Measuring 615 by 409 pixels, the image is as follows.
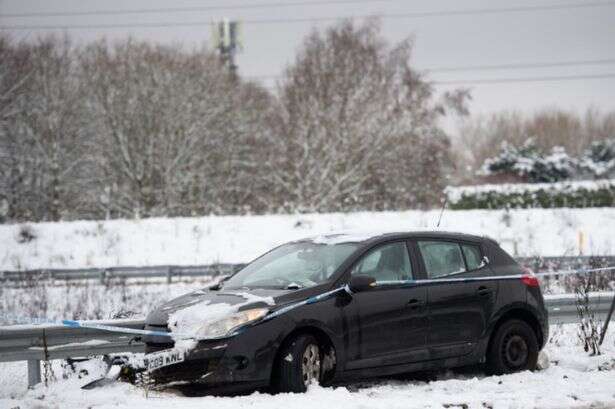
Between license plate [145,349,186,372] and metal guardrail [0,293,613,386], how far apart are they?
118cm

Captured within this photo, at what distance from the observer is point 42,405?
7.26 metres

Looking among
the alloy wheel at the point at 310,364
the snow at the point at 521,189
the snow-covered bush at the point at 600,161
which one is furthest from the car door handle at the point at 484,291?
the snow-covered bush at the point at 600,161

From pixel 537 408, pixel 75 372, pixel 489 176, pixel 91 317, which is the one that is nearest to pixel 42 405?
pixel 75 372

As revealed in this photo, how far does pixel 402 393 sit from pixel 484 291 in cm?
166

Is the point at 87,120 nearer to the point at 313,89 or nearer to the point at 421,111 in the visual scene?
the point at 313,89

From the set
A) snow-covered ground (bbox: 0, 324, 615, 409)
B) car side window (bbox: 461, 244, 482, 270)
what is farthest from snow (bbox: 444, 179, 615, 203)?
snow-covered ground (bbox: 0, 324, 615, 409)

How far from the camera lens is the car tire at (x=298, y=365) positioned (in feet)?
25.2

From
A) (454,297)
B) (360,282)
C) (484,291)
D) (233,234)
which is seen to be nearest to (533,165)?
(233,234)

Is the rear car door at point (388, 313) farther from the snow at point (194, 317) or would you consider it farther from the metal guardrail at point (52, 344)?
the metal guardrail at point (52, 344)

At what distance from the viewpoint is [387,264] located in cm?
888

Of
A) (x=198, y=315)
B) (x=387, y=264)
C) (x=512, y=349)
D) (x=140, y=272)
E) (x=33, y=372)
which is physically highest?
(x=387, y=264)

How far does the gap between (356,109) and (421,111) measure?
314 cm

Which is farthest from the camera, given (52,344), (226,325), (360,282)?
(52,344)

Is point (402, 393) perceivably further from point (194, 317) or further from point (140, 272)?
point (140, 272)
